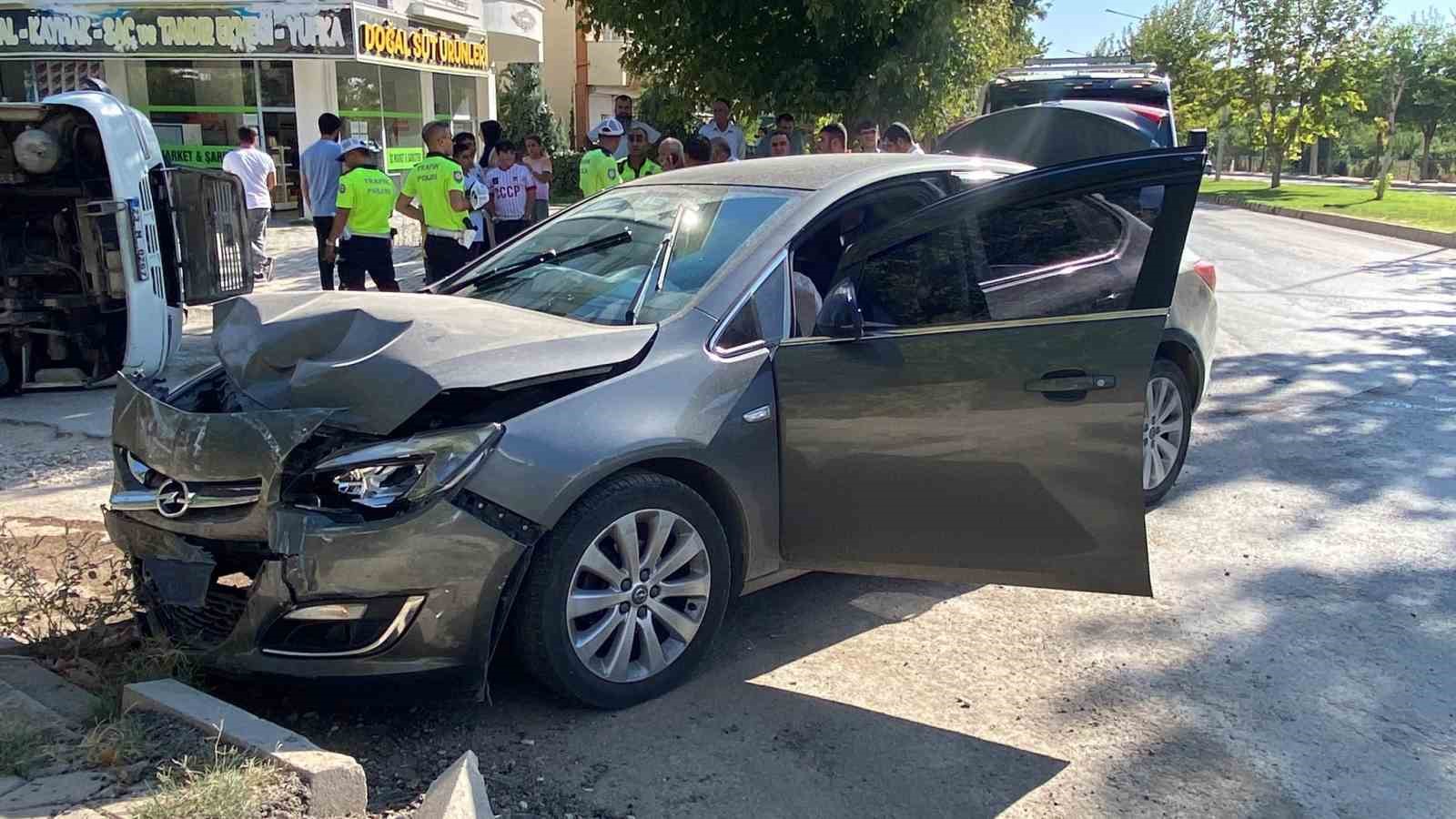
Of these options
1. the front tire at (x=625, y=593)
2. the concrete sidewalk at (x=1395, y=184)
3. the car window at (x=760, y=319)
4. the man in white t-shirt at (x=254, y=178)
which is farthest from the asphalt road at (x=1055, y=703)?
the concrete sidewalk at (x=1395, y=184)

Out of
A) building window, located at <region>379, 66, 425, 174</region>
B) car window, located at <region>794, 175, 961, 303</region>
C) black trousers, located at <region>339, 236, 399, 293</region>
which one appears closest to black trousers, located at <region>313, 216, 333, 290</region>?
black trousers, located at <region>339, 236, 399, 293</region>

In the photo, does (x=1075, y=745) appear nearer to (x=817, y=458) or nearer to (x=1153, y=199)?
(x=817, y=458)

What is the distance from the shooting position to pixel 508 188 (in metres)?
10.1

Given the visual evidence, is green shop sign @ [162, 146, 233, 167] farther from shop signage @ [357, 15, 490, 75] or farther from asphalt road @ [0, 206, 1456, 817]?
asphalt road @ [0, 206, 1456, 817]

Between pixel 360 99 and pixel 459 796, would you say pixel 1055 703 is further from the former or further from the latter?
pixel 360 99

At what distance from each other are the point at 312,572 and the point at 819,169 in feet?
8.20

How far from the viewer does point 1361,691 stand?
12.3ft

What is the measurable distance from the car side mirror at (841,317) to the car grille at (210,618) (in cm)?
203

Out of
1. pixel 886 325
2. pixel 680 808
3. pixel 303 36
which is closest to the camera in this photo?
pixel 680 808

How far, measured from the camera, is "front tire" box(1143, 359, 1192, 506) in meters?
5.40

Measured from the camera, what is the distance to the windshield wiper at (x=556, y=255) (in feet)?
14.8

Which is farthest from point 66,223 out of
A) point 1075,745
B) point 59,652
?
point 1075,745

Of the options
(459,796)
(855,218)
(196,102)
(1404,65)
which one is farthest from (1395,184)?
(459,796)

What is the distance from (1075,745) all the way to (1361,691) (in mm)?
1112
